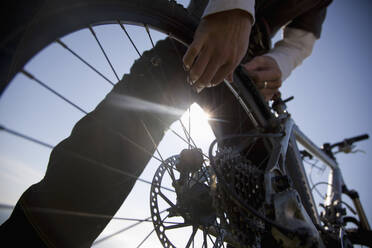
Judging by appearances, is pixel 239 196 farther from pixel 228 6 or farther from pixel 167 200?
pixel 228 6

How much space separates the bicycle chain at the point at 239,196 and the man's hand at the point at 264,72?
0.35 meters

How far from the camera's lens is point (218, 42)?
422 mm

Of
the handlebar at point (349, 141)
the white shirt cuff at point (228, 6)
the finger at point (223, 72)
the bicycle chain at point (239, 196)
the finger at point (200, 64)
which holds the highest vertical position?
the handlebar at point (349, 141)

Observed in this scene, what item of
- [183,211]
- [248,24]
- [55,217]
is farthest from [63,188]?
[248,24]

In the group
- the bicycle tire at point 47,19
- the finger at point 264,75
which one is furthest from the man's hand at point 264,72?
the bicycle tire at point 47,19

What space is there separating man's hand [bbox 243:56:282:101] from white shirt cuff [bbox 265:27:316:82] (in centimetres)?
6

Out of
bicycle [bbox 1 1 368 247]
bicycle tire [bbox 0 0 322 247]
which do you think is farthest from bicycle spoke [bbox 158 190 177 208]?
bicycle tire [bbox 0 0 322 247]

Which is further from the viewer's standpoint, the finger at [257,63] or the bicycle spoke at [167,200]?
the finger at [257,63]

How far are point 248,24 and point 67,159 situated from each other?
1.63 ft

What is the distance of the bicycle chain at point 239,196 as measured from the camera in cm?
46

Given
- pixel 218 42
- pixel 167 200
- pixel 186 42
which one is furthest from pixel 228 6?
pixel 167 200

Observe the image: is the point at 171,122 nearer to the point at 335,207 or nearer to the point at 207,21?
the point at 207,21

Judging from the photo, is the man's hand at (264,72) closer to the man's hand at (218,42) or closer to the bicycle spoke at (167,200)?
the man's hand at (218,42)

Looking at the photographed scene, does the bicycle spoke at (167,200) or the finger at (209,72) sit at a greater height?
the finger at (209,72)
